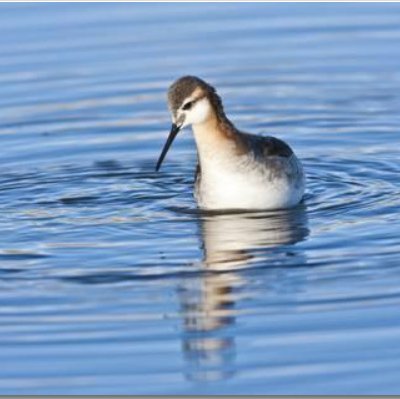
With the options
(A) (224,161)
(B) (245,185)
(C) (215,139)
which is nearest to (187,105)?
(C) (215,139)

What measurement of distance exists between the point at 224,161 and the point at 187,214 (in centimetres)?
85

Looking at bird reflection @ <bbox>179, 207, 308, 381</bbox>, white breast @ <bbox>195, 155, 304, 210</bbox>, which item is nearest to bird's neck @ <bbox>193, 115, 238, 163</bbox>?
white breast @ <bbox>195, 155, 304, 210</bbox>

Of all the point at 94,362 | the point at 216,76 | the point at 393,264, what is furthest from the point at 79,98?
the point at 94,362

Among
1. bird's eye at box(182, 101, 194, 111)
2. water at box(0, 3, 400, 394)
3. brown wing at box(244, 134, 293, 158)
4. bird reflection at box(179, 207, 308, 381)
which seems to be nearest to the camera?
water at box(0, 3, 400, 394)

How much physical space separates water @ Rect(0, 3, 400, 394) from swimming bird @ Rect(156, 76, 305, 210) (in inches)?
8.7

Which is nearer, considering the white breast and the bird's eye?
the bird's eye

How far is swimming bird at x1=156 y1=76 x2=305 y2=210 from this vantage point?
55.5ft

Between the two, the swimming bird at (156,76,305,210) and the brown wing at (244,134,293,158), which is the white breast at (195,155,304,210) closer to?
the swimming bird at (156,76,305,210)

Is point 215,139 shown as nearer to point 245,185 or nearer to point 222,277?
point 245,185

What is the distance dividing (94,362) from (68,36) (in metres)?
12.9

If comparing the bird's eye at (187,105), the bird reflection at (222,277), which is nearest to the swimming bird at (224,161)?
the bird's eye at (187,105)

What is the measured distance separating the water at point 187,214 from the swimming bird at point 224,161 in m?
0.22

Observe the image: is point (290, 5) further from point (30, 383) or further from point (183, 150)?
point (30, 383)

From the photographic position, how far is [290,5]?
Answer: 26.2 meters
